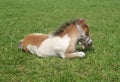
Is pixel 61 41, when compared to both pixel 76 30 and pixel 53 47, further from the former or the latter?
pixel 76 30

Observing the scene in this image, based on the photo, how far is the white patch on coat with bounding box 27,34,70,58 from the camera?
7574 millimetres

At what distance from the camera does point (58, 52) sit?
25.2 ft

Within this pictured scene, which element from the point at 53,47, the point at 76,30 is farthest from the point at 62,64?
the point at 76,30

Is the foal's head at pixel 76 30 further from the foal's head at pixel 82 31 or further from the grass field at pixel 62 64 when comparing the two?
the grass field at pixel 62 64

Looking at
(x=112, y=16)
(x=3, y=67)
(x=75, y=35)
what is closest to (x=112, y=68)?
(x=75, y=35)

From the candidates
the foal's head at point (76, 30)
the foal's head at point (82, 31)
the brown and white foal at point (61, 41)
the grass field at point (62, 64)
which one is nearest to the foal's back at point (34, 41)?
the brown and white foal at point (61, 41)

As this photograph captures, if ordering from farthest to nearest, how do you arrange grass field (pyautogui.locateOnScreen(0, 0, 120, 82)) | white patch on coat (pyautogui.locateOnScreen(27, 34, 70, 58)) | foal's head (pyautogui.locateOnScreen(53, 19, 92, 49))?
foal's head (pyautogui.locateOnScreen(53, 19, 92, 49)), white patch on coat (pyautogui.locateOnScreen(27, 34, 70, 58)), grass field (pyautogui.locateOnScreen(0, 0, 120, 82))

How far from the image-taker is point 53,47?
763 centimetres

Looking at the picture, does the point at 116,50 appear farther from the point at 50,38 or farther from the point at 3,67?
the point at 3,67

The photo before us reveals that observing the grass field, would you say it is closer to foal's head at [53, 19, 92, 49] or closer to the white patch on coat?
the white patch on coat

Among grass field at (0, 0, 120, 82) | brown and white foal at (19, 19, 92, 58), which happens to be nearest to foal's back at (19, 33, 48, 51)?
brown and white foal at (19, 19, 92, 58)

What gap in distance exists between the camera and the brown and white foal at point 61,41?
7.61 meters

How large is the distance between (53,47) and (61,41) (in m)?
0.24

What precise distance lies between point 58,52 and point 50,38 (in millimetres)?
407
